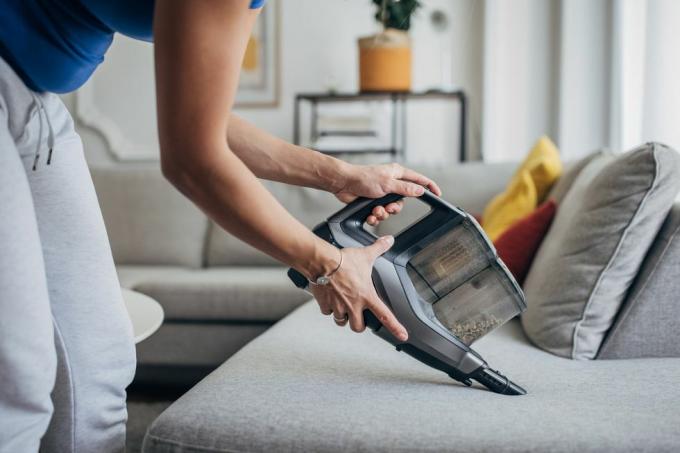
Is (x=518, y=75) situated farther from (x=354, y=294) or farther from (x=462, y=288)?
(x=354, y=294)

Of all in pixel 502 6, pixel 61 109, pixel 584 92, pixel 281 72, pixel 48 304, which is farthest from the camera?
pixel 281 72

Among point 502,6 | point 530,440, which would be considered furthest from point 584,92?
point 530,440

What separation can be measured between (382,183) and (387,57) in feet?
6.51

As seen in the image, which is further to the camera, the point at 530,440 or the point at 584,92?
the point at 584,92

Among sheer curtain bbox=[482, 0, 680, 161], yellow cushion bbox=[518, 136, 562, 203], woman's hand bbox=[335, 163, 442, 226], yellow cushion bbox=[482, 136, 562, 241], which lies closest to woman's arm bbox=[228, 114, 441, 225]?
woman's hand bbox=[335, 163, 442, 226]

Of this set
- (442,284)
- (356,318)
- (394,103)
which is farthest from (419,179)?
(394,103)

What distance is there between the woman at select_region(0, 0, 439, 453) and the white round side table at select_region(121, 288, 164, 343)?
0.32 m

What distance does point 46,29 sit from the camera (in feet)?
2.78

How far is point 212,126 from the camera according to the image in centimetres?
75

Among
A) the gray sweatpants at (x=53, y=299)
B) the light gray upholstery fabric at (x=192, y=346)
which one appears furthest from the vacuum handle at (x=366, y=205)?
the light gray upholstery fabric at (x=192, y=346)

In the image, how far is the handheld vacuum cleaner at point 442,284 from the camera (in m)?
1.05

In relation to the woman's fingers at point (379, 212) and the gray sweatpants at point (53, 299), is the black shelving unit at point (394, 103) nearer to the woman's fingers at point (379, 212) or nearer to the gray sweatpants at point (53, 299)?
the woman's fingers at point (379, 212)

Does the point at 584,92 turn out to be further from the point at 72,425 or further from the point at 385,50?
the point at 72,425

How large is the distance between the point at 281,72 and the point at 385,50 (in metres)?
0.74
